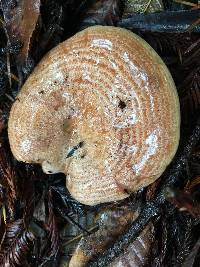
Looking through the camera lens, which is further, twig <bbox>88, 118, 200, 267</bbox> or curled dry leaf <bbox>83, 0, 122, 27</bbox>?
curled dry leaf <bbox>83, 0, 122, 27</bbox>

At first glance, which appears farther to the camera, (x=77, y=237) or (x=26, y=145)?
(x=77, y=237)

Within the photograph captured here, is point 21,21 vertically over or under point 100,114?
over

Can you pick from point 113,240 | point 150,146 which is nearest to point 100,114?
point 150,146

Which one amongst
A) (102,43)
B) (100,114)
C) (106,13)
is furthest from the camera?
(106,13)

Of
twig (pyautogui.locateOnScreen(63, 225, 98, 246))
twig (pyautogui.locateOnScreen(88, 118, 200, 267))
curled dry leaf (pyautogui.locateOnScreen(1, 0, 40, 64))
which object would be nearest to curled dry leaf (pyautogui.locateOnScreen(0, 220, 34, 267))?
twig (pyautogui.locateOnScreen(63, 225, 98, 246))

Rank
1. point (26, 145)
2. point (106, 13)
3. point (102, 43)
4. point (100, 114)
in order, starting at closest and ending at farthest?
point (102, 43) < point (100, 114) < point (26, 145) < point (106, 13)

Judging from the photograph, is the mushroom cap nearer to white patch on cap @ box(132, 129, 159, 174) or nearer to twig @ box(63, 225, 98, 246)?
white patch on cap @ box(132, 129, 159, 174)

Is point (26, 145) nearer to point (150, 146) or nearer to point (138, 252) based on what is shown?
point (150, 146)
